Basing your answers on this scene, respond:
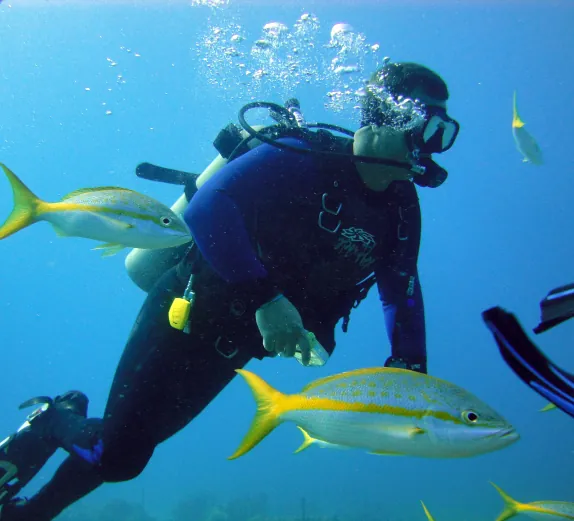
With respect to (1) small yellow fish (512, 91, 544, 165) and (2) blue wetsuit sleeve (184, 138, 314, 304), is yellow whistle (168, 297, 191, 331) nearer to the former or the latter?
(2) blue wetsuit sleeve (184, 138, 314, 304)

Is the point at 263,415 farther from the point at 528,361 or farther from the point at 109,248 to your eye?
the point at 109,248

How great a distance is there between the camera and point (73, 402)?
461 centimetres

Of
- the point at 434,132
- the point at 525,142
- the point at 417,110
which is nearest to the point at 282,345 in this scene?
the point at 434,132

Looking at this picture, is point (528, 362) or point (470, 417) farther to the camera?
point (470, 417)

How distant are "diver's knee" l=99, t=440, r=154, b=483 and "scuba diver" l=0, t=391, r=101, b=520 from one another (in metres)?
0.27

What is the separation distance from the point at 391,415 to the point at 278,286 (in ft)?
5.62

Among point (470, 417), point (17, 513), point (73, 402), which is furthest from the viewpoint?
point (73, 402)

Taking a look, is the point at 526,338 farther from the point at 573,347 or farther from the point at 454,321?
the point at 454,321

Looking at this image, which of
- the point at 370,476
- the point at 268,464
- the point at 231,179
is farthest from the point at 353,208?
the point at 268,464

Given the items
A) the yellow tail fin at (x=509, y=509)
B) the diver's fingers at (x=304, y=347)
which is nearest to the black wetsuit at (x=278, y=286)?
the diver's fingers at (x=304, y=347)

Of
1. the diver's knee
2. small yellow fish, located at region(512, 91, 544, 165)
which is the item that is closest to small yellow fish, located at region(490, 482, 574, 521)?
the diver's knee

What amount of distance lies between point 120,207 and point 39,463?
3.64 meters

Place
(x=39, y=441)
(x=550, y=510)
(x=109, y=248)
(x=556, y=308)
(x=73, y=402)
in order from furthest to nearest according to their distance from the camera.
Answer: (x=73, y=402)
(x=39, y=441)
(x=550, y=510)
(x=109, y=248)
(x=556, y=308)

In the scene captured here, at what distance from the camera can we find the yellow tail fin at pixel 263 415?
1705 mm
